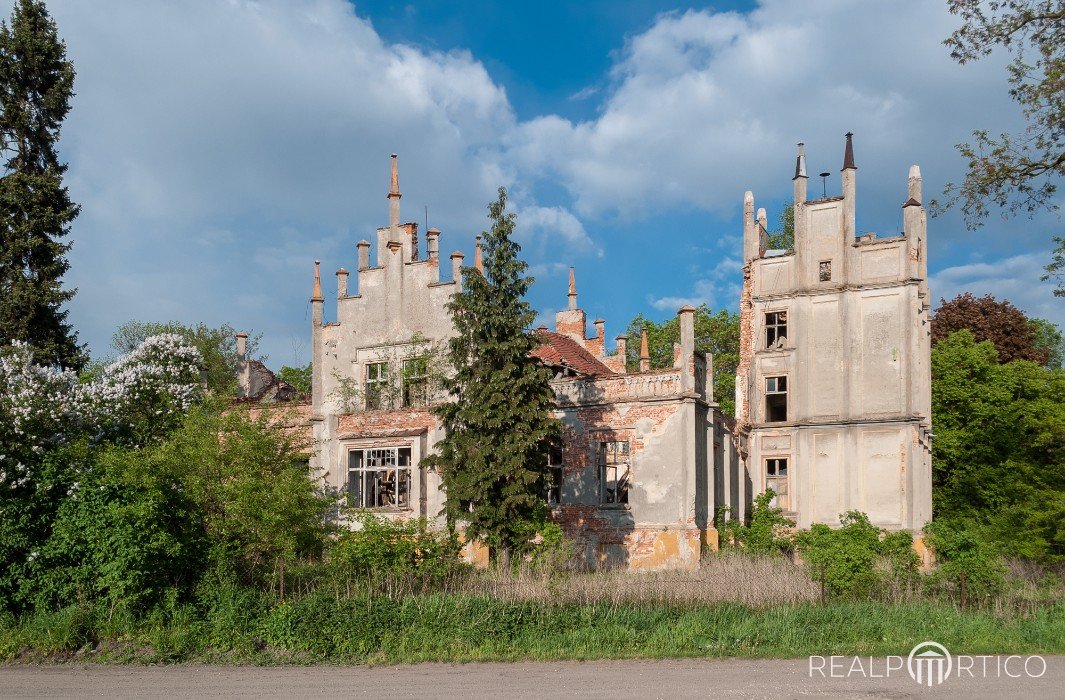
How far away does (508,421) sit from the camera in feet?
75.1

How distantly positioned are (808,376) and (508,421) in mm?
13219

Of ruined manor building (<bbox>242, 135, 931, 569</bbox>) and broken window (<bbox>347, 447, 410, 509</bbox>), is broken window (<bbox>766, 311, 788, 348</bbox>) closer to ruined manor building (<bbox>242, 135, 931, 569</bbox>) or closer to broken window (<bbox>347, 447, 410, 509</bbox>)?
ruined manor building (<bbox>242, 135, 931, 569</bbox>)

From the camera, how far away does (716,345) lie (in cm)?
4647

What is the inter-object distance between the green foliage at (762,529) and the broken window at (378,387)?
10.4m

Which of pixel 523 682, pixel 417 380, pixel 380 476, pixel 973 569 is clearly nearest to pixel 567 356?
pixel 417 380

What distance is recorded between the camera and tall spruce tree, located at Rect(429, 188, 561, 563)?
75.0ft

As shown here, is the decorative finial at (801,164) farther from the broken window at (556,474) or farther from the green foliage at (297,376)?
the green foliage at (297,376)

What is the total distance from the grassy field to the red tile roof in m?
11.5

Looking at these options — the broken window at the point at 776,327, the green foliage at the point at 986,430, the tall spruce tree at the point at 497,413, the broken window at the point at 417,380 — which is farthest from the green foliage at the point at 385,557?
the green foliage at the point at 986,430

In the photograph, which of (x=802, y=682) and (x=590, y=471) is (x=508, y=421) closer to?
(x=590, y=471)

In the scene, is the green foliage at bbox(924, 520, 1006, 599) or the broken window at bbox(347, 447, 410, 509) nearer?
the green foliage at bbox(924, 520, 1006, 599)

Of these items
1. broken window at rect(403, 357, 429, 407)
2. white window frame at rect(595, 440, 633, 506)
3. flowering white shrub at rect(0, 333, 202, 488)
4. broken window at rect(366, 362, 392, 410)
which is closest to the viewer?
flowering white shrub at rect(0, 333, 202, 488)

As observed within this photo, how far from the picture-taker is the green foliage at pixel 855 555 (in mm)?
19844

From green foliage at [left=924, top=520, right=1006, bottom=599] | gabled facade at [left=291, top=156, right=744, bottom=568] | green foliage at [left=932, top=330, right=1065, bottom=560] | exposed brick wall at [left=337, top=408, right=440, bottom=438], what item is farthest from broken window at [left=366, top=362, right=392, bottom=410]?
green foliage at [left=932, top=330, right=1065, bottom=560]
